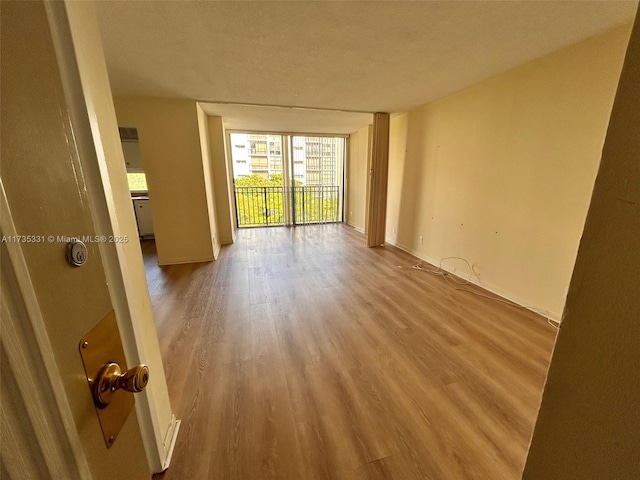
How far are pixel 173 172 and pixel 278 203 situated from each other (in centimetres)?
314

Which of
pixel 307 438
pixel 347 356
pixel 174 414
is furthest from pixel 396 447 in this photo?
pixel 174 414

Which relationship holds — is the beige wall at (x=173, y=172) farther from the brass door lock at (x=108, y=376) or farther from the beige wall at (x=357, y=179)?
the brass door lock at (x=108, y=376)

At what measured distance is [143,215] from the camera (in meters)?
4.70

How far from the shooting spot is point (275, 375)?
1.57 metres

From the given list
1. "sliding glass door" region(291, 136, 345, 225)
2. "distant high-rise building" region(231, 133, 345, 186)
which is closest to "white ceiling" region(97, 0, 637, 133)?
"distant high-rise building" region(231, 133, 345, 186)

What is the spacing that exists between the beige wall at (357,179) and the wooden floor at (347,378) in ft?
9.37

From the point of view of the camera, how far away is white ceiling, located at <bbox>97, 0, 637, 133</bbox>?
1.44m

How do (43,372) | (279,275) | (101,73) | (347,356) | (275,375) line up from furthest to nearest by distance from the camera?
(279,275) < (347,356) < (275,375) < (101,73) < (43,372)

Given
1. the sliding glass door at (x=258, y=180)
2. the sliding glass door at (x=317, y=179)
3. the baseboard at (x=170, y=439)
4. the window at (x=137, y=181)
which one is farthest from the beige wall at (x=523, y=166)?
the window at (x=137, y=181)

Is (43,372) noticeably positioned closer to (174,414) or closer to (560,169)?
(174,414)

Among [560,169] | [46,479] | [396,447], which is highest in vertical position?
[560,169]

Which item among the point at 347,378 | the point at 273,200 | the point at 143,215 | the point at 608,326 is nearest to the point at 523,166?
the point at 347,378

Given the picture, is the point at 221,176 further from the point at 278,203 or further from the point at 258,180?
the point at 278,203

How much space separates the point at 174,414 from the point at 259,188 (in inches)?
215
